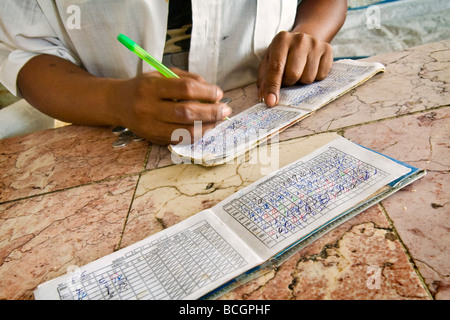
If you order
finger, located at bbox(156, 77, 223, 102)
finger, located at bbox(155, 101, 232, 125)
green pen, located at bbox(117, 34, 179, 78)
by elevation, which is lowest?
finger, located at bbox(155, 101, 232, 125)

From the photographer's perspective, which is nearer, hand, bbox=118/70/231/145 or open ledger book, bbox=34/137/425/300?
open ledger book, bbox=34/137/425/300

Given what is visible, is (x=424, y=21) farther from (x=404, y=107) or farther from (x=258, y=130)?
(x=258, y=130)

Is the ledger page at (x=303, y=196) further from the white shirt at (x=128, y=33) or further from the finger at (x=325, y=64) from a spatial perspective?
the white shirt at (x=128, y=33)

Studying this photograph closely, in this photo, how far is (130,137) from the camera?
0.75 metres

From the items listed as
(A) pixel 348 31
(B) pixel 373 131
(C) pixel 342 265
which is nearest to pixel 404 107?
(B) pixel 373 131

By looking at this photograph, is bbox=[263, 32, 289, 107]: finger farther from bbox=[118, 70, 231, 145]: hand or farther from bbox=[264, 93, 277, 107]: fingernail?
bbox=[118, 70, 231, 145]: hand

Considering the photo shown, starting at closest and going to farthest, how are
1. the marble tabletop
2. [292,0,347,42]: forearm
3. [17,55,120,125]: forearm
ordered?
1. the marble tabletop
2. [17,55,120,125]: forearm
3. [292,0,347,42]: forearm

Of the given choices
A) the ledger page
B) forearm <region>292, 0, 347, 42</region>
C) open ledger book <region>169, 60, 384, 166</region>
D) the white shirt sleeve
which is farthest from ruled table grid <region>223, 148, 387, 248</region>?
the white shirt sleeve

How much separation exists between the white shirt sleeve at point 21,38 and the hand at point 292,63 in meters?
0.59

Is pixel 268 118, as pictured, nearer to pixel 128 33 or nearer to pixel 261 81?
pixel 261 81

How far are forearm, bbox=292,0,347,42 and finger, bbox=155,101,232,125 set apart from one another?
492 mm

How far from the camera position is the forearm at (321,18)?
915mm

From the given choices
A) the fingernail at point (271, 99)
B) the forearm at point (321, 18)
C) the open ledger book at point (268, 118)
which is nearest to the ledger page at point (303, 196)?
the open ledger book at point (268, 118)

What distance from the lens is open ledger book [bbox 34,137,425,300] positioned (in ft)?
1.20
